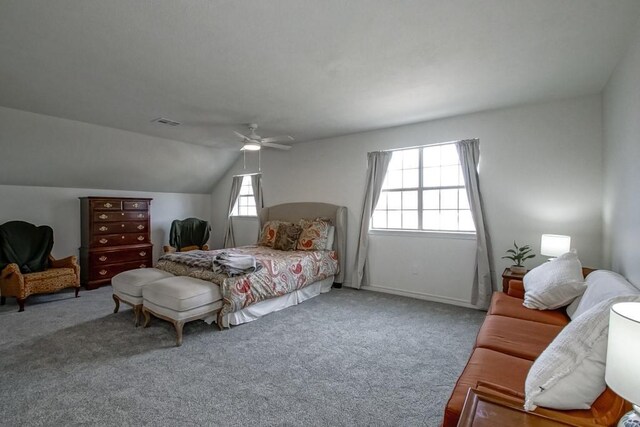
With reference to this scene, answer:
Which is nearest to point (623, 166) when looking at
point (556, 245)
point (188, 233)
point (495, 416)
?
point (556, 245)

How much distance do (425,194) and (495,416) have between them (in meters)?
3.57

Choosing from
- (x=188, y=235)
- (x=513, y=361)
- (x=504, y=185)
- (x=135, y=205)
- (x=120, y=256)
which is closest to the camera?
(x=513, y=361)

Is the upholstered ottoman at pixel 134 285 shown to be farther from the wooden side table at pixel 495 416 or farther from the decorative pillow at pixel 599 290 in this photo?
the decorative pillow at pixel 599 290

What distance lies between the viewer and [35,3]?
6.00 ft

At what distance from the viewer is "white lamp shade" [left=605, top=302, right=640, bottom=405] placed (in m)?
0.91

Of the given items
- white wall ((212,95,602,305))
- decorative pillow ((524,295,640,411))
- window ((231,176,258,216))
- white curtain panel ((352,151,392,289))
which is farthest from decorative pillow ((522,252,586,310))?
window ((231,176,258,216))

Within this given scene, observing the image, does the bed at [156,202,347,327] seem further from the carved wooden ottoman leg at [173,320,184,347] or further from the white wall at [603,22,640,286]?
the white wall at [603,22,640,286]

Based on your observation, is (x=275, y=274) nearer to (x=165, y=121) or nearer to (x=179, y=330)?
(x=179, y=330)

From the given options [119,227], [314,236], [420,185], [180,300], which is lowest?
[180,300]

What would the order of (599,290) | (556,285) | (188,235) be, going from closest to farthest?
(599,290) < (556,285) < (188,235)

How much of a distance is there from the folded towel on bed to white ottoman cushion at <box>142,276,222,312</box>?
19cm

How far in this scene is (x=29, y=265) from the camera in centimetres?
423

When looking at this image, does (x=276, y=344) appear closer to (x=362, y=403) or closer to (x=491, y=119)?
(x=362, y=403)

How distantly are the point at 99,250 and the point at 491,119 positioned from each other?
6159 millimetres
